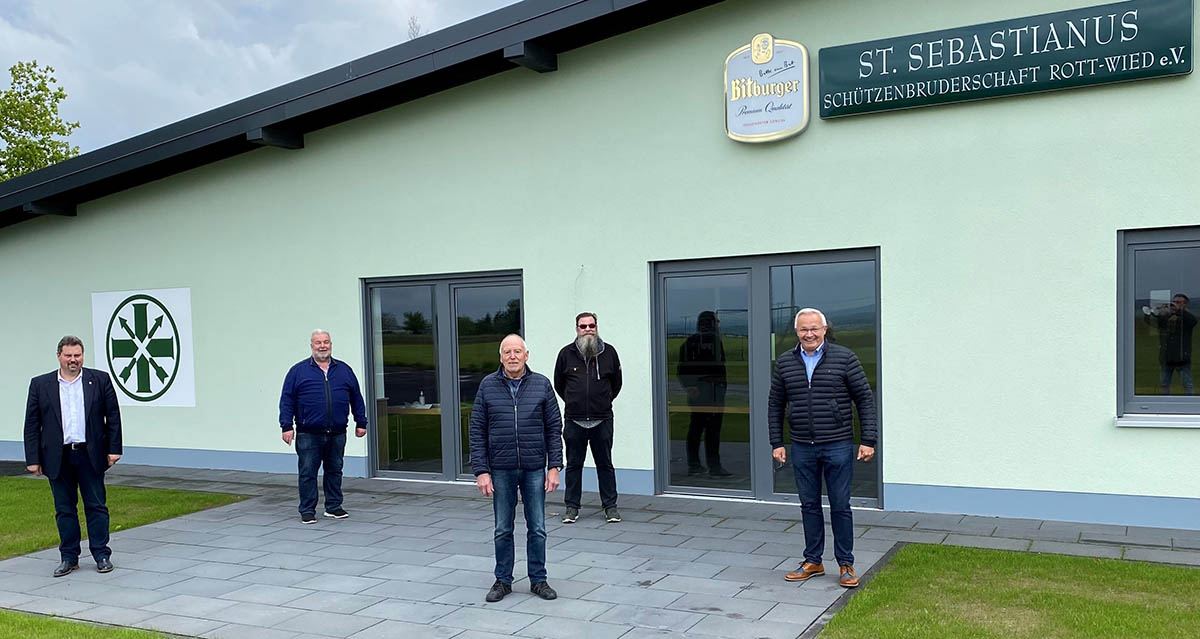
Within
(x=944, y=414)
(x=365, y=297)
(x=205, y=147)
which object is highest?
(x=205, y=147)

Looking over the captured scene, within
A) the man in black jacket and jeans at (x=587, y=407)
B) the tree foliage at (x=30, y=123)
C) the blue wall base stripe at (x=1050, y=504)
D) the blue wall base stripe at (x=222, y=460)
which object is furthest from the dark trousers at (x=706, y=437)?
the tree foliage at (x=30, y=123)

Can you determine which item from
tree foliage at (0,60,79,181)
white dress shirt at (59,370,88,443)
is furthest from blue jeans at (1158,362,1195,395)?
tree foliage at (0,60,79,181)

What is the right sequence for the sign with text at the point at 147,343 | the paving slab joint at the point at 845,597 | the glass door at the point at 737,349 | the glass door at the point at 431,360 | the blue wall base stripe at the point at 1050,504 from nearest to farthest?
the paving slab joint at the point at 845,597 < the blue wall base stripe at the point at 1050,504 < the glass door at the point at 737,349 < the glass door at the point at 431,360 < the sign with text at the point at 147,343

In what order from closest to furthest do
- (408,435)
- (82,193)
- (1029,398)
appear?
(1029,398), (408,435), (82,193)

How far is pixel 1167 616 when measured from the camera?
17.0 ft

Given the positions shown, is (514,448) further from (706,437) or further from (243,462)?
(243,462)

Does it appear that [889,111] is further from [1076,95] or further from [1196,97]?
[1196,97]

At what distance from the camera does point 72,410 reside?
22.9 ft

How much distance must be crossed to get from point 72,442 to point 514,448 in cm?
348

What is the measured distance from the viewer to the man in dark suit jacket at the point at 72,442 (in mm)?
6926

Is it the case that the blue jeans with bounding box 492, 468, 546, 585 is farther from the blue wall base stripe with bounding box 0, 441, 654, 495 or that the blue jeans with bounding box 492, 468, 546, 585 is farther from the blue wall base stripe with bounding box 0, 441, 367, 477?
the blue wall base stripe with bounding box 0, 441, 367, 477

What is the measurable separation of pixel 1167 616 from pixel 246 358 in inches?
385

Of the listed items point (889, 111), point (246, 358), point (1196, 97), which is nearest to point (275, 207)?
point (246, 358)

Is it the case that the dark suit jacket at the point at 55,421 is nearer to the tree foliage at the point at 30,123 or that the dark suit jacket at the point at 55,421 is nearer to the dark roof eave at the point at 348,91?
the dark roof eave at the point at 348,91
